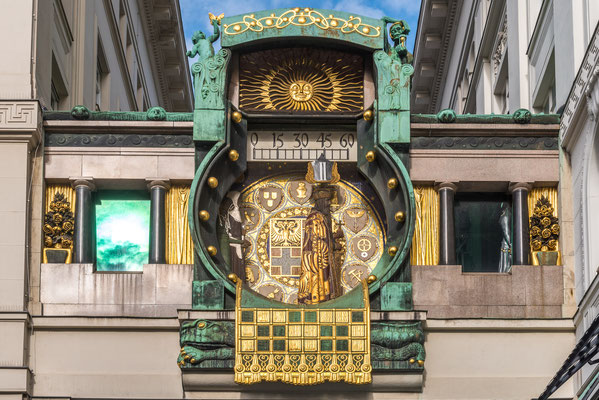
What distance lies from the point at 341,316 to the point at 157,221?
3465mm

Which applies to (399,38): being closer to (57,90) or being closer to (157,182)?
(157,182)

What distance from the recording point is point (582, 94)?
24938mm

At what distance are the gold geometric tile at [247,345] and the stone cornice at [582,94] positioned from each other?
20.0 feet

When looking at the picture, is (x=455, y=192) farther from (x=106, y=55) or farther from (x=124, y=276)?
(x=106, y=55)

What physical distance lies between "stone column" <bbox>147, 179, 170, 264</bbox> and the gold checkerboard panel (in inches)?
66.7

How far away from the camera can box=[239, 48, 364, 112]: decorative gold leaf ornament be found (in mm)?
28062

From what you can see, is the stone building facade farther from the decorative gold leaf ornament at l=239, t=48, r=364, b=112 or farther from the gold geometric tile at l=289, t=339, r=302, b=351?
the gold geometric tile at l=289, t=339, r=302, b=351

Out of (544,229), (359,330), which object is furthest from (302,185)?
(544,229)

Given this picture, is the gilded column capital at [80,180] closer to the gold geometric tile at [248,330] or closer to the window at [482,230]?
the gold geometric tile at [248,330]

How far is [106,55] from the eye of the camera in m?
38.5

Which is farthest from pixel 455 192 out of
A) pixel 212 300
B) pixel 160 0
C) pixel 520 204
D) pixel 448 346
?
pixel 160 0

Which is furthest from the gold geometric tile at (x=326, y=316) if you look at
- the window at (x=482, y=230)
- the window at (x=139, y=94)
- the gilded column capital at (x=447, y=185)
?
the window at (x=139, y=94)

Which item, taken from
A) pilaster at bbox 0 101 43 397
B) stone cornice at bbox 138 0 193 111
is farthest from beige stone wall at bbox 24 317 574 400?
stone cornice at bbox 138 0 193 111

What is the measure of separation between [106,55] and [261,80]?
1112cm
